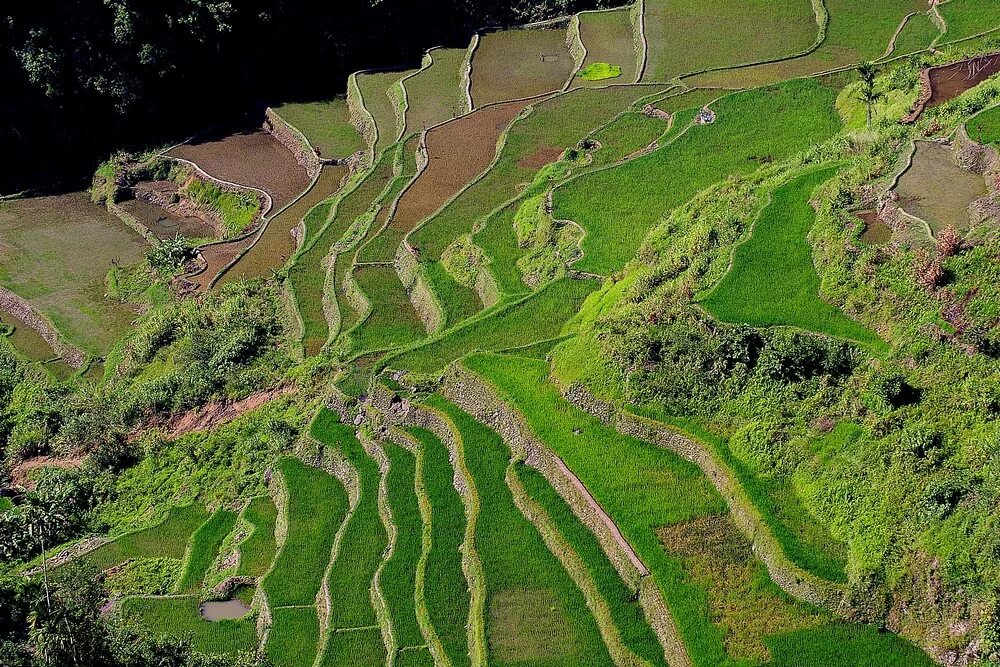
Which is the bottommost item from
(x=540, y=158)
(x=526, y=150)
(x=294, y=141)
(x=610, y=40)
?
(x=540, y=158)

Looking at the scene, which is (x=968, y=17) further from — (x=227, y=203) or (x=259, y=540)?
(x=259, y=540)

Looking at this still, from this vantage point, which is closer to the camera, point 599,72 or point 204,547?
point 204,547

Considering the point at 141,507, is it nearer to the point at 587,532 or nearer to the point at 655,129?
the point at 587,532

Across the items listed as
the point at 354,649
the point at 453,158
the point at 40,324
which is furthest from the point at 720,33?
the point at 354,649

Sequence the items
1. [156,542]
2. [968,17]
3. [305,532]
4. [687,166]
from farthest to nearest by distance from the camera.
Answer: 1. [968,17]
2. [687,166]
3. [156,542]
4. [305,532]

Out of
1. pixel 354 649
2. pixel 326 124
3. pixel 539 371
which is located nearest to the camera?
pixel 354 649

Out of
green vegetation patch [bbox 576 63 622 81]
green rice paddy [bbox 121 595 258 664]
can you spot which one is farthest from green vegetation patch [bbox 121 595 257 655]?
green vegetation patch [bbox 576 63 622 81]
